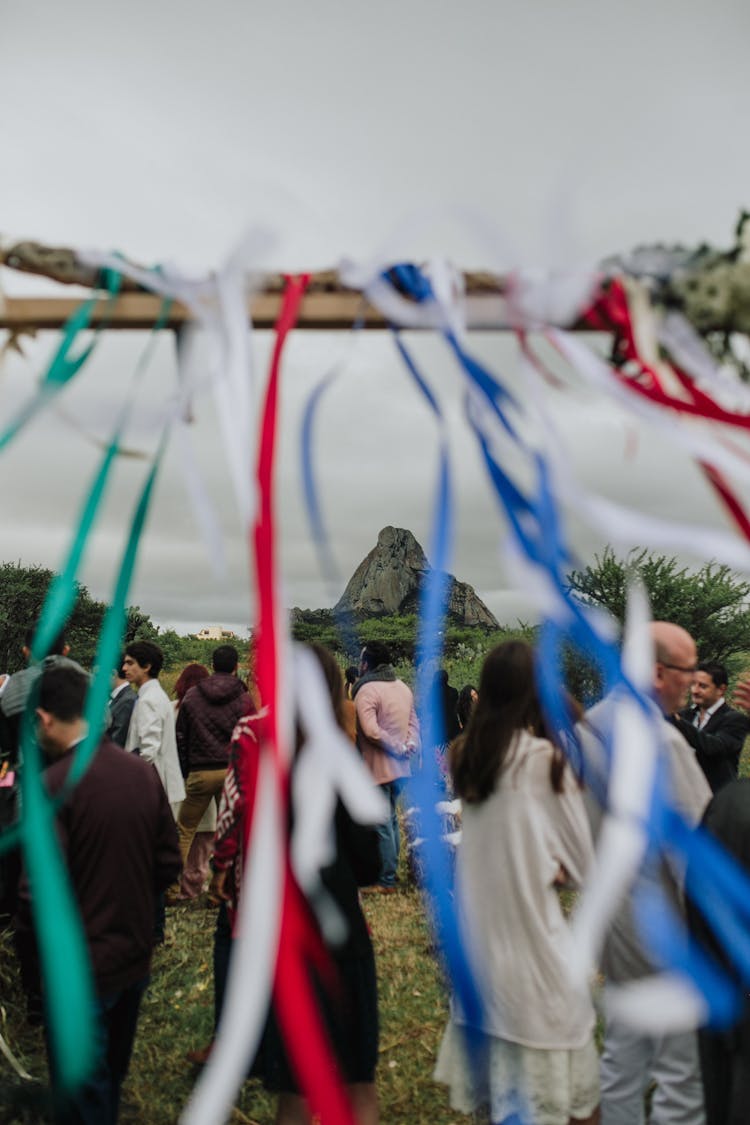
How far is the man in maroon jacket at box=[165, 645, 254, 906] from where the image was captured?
5906 mm

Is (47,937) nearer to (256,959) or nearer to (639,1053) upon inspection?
(256,959)

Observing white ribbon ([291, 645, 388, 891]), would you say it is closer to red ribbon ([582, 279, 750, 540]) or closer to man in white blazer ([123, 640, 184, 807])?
red ribbon ([582, 279, 750, 540])

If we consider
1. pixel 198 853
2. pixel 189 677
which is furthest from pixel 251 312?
pixel 198 853

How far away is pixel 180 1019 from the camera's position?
4406 millimetres

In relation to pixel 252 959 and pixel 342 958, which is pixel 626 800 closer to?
pixel 252 959

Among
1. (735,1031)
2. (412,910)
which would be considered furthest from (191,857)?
(735,1031)

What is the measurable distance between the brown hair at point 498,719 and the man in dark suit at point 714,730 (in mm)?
1387

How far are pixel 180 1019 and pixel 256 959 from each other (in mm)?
3881

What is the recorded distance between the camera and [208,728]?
5945mm

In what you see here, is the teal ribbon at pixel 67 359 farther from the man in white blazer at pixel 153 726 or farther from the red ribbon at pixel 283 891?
the man in white blazer at pixel 153 726

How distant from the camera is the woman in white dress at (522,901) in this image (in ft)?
8.10

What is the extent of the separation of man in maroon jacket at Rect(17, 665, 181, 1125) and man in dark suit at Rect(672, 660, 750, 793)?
217cm

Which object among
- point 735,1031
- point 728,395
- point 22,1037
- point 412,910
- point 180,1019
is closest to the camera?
point 728,395

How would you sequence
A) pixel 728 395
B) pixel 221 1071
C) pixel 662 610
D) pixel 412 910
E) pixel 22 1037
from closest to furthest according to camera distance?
1. pixel 221 1071
2. pixel 728 395
3. pixel 22 1037
4. pixel 412 910
5. pixel 662 610
